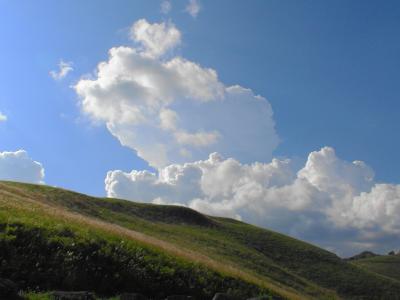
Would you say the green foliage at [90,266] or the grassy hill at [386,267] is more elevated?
the grassy hill at [386,267]

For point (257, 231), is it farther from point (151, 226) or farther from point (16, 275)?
point (16, 275)

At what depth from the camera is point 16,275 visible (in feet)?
61.1

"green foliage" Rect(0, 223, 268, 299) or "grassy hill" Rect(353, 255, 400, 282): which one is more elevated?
"grassy hill" Rect(353, 255, 400, 282)

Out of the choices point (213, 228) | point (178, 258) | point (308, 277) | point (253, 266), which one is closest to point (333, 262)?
point (308, 277)

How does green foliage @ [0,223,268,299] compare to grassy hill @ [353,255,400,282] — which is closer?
green foliage @ [0,223,268,299]

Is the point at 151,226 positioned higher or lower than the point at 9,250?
higher

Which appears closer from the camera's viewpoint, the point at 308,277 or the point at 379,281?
the point at 308,277

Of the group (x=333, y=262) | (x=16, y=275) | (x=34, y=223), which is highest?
(x=333, y=262)

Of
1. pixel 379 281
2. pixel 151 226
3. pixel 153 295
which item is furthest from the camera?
pixel 379 281

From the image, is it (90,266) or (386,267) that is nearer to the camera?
(90,266)

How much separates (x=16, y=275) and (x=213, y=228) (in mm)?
76504

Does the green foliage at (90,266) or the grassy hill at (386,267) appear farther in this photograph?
the grassy hill at (386,267)

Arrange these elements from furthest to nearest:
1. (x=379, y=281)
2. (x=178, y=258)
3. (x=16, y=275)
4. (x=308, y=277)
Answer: (x=379, y=281) < (x=308, y=277) < (x=178, y=258) < (x=16, y=275)

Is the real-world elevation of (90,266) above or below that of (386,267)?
below
